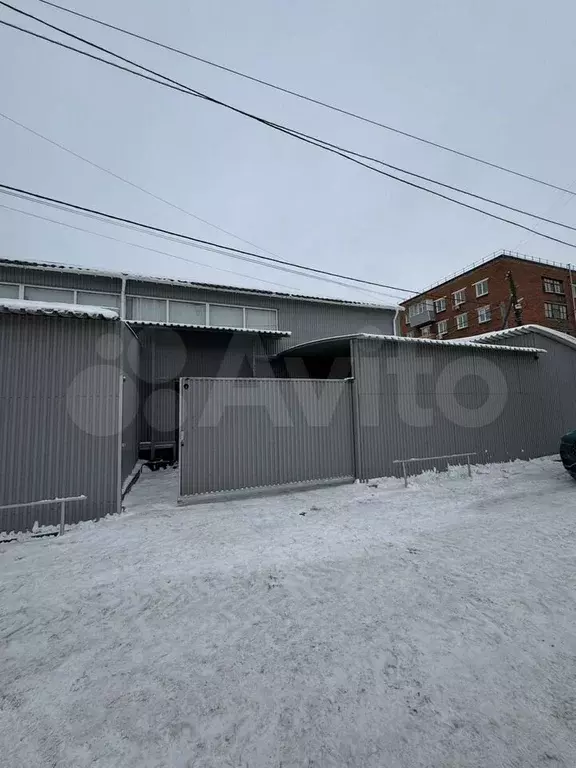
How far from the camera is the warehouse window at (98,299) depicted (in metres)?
10.5

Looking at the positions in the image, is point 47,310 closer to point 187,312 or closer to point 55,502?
point 55,502

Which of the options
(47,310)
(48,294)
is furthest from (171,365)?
(47,310)

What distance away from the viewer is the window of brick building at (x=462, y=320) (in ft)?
110

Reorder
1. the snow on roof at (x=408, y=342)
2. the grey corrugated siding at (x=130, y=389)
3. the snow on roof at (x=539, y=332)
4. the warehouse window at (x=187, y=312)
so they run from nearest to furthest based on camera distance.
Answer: the grey corrugated siding at (x=130, y=389), the snow on roof at (x=408, y=342), the warehouse window at (x=187, y=312), the snow on roof at (x=539, y=332)

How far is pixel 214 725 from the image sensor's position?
1.89 m

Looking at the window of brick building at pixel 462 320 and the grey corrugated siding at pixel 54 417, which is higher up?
the window of brick building at pixel 462 320

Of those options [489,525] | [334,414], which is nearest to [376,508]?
[489,525]

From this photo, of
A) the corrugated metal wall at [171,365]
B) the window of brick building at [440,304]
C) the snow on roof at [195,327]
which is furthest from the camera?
the window of brick building at [440,304]

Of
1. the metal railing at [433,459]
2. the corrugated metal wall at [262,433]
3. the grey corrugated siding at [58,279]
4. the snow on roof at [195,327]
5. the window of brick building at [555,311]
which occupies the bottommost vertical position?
the metal railing at [433,459]

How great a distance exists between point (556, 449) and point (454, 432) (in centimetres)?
490

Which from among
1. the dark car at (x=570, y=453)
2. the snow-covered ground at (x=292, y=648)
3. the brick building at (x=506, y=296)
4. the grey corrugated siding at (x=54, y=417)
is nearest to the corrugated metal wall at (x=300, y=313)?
the grey corrugated siding at (x=54, y=417)

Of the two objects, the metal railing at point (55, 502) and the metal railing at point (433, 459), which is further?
the metal railing at point (433, 459)

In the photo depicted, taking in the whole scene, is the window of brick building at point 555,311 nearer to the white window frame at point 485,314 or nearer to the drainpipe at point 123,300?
the white window frame at point 485,314

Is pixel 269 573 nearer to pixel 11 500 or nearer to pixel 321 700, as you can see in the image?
pixel 321 700
